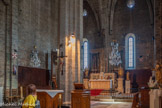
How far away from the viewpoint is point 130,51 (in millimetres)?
27578

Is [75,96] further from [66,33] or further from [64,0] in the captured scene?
[64,0]

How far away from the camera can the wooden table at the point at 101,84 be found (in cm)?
2323

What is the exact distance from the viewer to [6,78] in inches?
667

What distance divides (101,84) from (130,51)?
6297mm

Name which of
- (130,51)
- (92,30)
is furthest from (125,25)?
(92,30)

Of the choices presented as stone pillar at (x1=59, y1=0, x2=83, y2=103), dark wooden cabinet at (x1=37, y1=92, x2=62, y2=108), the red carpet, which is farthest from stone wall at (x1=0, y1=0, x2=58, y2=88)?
dark wooden cabinet at (x1=37, y1=92, x2=62, y2=108)

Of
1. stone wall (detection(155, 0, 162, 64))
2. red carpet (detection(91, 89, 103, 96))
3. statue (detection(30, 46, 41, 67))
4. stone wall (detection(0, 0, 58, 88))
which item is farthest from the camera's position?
red carpet (detection(91, 89, 103, 96))

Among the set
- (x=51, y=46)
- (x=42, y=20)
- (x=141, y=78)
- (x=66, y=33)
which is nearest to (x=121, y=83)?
(x=141, y=78)

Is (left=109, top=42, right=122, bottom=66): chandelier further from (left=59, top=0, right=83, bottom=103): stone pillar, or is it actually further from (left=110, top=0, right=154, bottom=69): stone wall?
(left=59, top=0, right=83, bottom=103): stone pillar

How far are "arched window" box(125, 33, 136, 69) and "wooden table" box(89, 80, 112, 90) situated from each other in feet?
16.4

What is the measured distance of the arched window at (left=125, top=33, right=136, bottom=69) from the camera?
89.7 ft

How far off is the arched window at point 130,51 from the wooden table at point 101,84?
4.99 meters

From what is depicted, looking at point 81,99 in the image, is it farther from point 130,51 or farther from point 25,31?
point 130,51

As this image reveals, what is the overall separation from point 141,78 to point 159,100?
16768 millimetres
